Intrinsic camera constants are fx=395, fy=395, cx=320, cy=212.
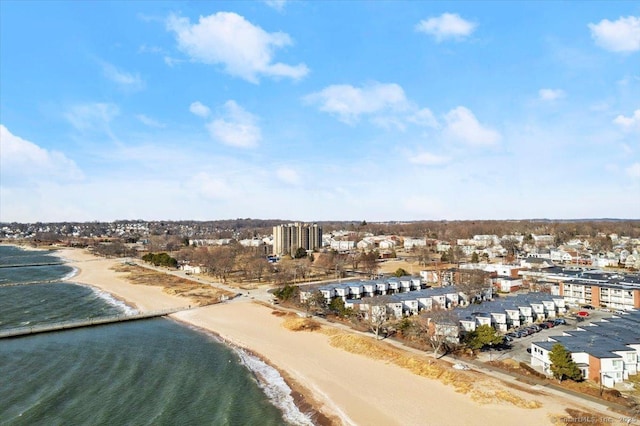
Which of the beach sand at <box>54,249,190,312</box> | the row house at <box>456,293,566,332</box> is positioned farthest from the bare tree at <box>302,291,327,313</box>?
the beach sand at <box>54,249,190,312</box>

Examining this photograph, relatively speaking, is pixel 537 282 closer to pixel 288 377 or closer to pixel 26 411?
pixel 288 377

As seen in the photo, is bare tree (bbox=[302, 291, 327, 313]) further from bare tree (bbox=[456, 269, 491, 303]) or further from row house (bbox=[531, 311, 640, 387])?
row house (bbox=[531, 311, 640, 387])

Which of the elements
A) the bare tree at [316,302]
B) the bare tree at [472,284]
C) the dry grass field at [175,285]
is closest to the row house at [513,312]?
the bare tree at [472,284]

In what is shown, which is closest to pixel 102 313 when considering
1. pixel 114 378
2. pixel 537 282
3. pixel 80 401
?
pixel 114 378

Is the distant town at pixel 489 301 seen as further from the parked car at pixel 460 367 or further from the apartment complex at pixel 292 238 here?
the apartment complex at pixel 292 238

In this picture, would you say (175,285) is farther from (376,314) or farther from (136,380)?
(376,314)

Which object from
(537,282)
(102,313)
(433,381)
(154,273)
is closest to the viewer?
(433,381)
